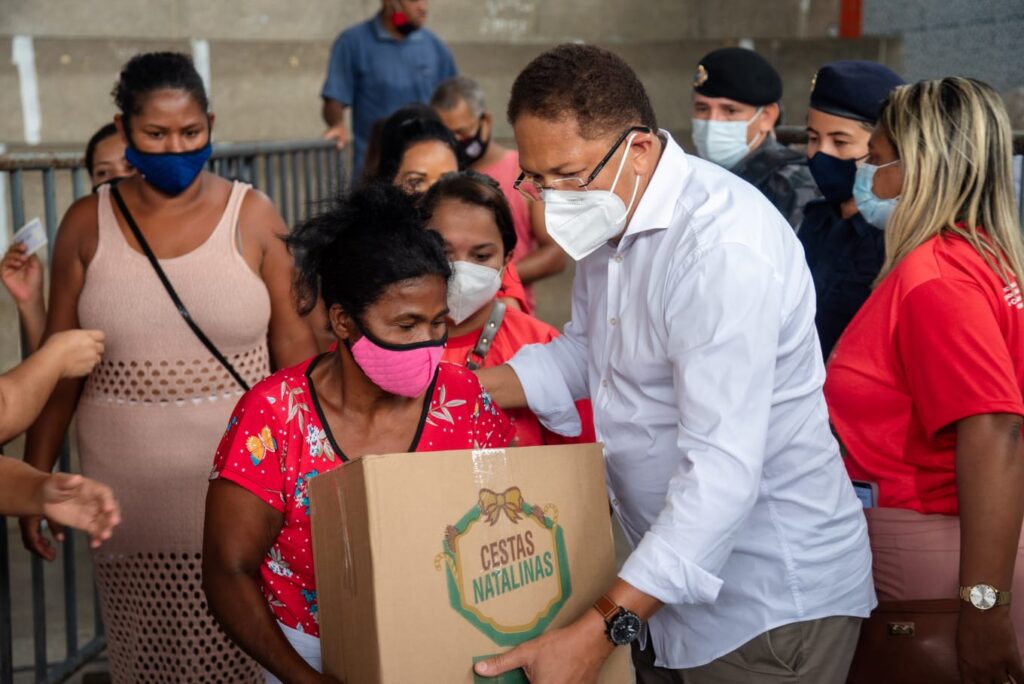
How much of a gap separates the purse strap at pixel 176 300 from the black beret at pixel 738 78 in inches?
80.4

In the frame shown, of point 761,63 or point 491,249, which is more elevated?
point 761,63

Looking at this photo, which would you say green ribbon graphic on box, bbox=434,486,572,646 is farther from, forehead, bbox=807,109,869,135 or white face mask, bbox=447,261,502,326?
forehead, bbox=807,109,869,135

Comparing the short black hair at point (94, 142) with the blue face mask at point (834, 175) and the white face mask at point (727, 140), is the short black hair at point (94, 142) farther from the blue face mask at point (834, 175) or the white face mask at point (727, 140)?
the blue face mask at point (834, 175)

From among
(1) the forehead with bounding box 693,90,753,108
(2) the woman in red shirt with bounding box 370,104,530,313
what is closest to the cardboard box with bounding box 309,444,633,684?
(2) the woman in red shirt with bounding box 370,104,530,313

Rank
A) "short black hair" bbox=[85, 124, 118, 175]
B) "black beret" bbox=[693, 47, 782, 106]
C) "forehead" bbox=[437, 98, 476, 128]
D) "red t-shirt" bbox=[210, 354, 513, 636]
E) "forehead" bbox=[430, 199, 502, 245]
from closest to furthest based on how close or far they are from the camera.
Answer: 1. "red t-shirt" bbox=[210, 354, 513, 636]
2. "forehead" bbox=[430, 199, 502, 245]
3. "short black hair" bbox=[85, 124, 118, 175]
4. "black beret" bbox=[693, 47, 782, 106]
5. "forehead" bbox=[437, 98, 476, 128]

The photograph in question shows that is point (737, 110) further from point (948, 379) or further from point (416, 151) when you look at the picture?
point (948, 379)

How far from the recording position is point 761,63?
431cm

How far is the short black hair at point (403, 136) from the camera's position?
4.07m

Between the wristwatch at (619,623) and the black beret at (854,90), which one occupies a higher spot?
the black beret at (854,90)

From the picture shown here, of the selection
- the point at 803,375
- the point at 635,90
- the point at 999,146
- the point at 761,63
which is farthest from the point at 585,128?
the point at 761,63

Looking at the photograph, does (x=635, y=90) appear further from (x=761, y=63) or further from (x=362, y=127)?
(x=362, y=127)

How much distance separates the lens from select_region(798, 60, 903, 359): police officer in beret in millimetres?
3318

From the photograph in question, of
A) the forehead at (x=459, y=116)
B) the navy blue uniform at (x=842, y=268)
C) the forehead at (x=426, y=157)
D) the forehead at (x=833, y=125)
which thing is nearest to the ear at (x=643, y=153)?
the navy blue uniform at (x=842, y=268)

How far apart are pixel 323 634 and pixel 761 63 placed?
9.78ft
